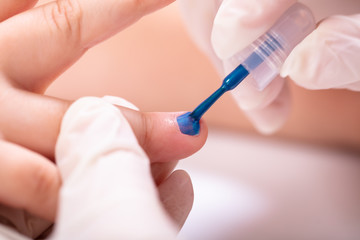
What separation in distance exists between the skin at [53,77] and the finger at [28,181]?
0.02 m

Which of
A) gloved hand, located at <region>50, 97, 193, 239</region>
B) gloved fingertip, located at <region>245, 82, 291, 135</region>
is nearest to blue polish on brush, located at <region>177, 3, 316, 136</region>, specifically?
gloved hand, located at <region>50, 97, 193, 239</region>

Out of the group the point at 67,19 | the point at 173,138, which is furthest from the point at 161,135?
the point at 67,19

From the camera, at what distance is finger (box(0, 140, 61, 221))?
1.74 ft

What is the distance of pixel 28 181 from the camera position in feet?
1.73

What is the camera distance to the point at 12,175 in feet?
1.74

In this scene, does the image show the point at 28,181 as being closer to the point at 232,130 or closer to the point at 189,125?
the point at 189,125

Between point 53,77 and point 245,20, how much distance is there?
1.26ft

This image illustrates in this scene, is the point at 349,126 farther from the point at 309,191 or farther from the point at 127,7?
the point at 127,7

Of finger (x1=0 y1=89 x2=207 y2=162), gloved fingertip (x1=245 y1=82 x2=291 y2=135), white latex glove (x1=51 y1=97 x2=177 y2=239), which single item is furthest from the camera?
gloved fingertip (x1=245 y1=82 x2=291 y2=135)

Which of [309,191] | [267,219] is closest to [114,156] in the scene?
[267,219]

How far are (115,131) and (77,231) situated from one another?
0.14 meters

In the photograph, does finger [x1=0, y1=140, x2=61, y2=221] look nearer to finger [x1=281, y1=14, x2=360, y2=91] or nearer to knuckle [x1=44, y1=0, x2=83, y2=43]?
knuckle [x1=44, y1=0, x2=83, y2=43]

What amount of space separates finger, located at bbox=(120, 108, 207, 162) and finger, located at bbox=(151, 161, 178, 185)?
43 mm

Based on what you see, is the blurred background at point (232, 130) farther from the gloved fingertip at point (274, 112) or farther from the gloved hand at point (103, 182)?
the gloved hand at point (103, 182)
